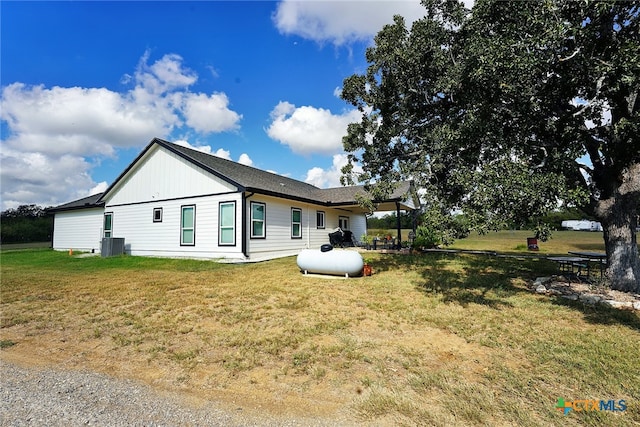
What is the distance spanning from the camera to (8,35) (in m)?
8.97

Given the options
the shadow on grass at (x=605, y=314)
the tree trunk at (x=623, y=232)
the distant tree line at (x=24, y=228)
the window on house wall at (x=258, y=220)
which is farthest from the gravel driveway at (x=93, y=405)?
the distant tree line at (x=24, y=228)

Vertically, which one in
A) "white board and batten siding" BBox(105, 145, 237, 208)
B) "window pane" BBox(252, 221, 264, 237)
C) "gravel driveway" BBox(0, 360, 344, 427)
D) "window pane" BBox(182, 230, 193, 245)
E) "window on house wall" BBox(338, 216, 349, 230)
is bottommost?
"gravel driveway" BBox(0, 360, 344, 427)

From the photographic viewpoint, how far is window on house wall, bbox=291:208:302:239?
50.3 ft

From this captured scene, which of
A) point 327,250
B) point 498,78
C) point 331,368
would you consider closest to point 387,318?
point 331,368

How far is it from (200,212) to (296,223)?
15.8ft

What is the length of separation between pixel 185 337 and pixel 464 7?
9.71 meters

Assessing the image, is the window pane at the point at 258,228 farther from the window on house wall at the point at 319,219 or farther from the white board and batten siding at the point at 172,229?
the window on house wall at the point at 319,219

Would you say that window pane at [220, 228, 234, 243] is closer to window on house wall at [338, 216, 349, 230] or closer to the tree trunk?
window on house wall at [338, 216, 349, 230]

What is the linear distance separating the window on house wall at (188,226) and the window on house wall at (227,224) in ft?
5.23

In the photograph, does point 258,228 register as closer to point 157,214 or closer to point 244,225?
point 244,225

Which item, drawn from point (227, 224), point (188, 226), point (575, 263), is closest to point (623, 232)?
point (575, 263)

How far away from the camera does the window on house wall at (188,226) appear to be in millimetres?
13461
